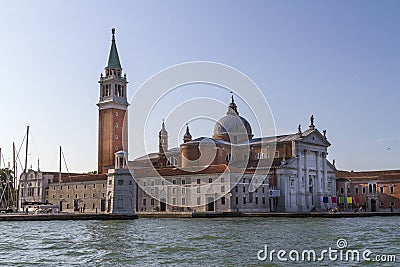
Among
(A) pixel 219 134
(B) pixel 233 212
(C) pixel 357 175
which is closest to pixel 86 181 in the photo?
(A) pixel 219 134

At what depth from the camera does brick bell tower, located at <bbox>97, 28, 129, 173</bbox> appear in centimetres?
6538

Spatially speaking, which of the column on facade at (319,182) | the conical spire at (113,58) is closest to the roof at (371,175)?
the column on facade at (319,182)

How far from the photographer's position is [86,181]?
6181cm

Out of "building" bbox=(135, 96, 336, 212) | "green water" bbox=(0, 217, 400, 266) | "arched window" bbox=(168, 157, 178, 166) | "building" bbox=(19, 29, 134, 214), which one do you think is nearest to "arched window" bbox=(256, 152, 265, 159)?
"building" bbox=(135, 96, 336, 212)

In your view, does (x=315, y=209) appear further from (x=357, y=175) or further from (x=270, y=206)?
(x=357, y=175)

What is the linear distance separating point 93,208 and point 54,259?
4203cm

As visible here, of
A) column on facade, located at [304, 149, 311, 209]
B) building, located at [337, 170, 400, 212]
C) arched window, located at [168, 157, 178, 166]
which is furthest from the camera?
arched window, located at [168, 157, 178, 166]

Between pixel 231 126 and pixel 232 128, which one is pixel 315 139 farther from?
pixel 231 126

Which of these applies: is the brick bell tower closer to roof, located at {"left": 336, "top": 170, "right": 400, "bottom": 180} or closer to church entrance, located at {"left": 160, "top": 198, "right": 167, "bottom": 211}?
church entrance, located at {"left": 160, "top": 198, "right": 167, "bottom": 211}
